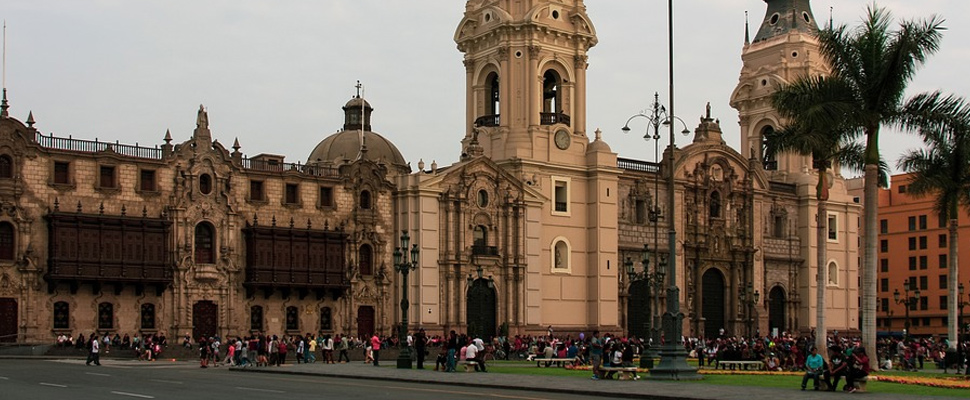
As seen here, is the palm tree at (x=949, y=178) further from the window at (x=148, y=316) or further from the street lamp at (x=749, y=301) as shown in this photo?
the window at (x=148, y=316)

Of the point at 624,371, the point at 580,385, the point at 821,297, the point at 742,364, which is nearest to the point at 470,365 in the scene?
the point at 624,371

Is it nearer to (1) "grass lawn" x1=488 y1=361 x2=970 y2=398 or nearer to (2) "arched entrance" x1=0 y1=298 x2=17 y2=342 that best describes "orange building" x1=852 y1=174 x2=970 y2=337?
(1) "grass lawn" x1=488 y1=361 x2=970 y2=398

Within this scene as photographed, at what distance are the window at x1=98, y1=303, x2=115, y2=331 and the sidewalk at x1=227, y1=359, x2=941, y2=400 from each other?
15.8 metres

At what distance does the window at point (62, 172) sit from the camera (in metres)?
56.3

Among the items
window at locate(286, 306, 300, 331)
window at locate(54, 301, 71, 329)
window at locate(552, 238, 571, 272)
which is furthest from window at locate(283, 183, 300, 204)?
window at locate(552, 238, 571, 272)

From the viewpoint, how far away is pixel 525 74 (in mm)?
71062

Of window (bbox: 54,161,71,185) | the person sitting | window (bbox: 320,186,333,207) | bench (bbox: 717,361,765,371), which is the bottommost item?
bench (bbox: 717,361,765,371)

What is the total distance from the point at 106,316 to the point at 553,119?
89.6ft

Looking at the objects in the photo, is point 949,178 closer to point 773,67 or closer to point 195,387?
point 195,387

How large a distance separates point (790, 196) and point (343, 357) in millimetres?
40001

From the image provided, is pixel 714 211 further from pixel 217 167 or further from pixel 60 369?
pixel 60 369

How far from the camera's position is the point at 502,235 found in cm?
6956

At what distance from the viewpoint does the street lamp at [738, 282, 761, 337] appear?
80.3 m

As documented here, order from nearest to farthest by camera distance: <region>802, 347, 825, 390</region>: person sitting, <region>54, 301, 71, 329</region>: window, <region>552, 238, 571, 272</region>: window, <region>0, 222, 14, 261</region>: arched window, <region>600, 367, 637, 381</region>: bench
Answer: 1. <region>802, 347, 825, 390</region>: person sitting
2. <region>600, 367, 637, 381</region>: bench
3. <region>0, 222, 14, 261</region>: arched window
4. <region>54, 301, 71, 329</region>: window
5. <region>552, 238, 571, 272</region>: window
